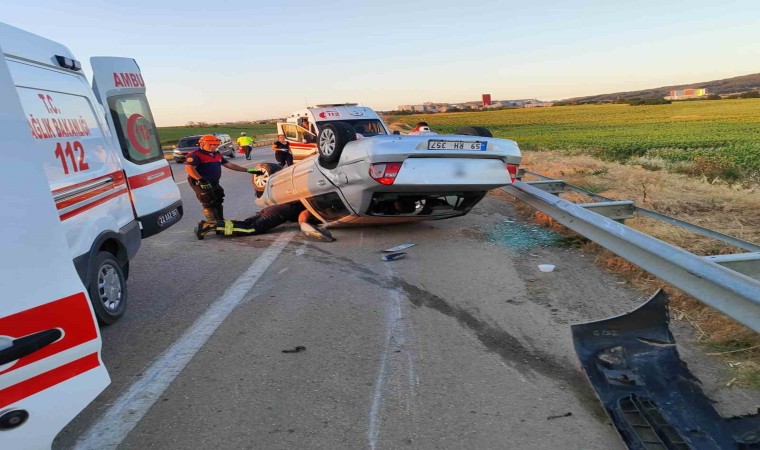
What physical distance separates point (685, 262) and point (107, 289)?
436 centimetres

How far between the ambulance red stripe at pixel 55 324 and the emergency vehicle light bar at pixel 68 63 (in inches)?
125

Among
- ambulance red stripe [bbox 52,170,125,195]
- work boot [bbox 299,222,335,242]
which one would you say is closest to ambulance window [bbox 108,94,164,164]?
ambulance red stripe [bbox 52,170,125,195]

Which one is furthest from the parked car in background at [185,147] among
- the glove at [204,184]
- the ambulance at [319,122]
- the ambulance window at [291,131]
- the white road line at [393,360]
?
the white road line at [393,360]

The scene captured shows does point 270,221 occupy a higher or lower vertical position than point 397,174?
lower

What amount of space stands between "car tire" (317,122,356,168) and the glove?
7.78 feet

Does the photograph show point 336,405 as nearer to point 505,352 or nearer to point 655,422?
point 505,352

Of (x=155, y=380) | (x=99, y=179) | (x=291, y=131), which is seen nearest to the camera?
(x=155, y=380)

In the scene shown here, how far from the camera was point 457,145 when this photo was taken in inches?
243

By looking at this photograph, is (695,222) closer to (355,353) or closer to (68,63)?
(355,353)

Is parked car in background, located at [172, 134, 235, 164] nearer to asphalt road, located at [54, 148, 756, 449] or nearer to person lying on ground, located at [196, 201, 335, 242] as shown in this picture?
person lying on ground, located at [196, 201, 335, 242]

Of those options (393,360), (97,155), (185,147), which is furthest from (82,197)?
(185,147)

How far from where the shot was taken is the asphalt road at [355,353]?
9.29ft

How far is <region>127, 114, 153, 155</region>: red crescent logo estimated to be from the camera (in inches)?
234

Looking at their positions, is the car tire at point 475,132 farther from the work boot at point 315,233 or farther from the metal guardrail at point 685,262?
the work boot at point 315,233
